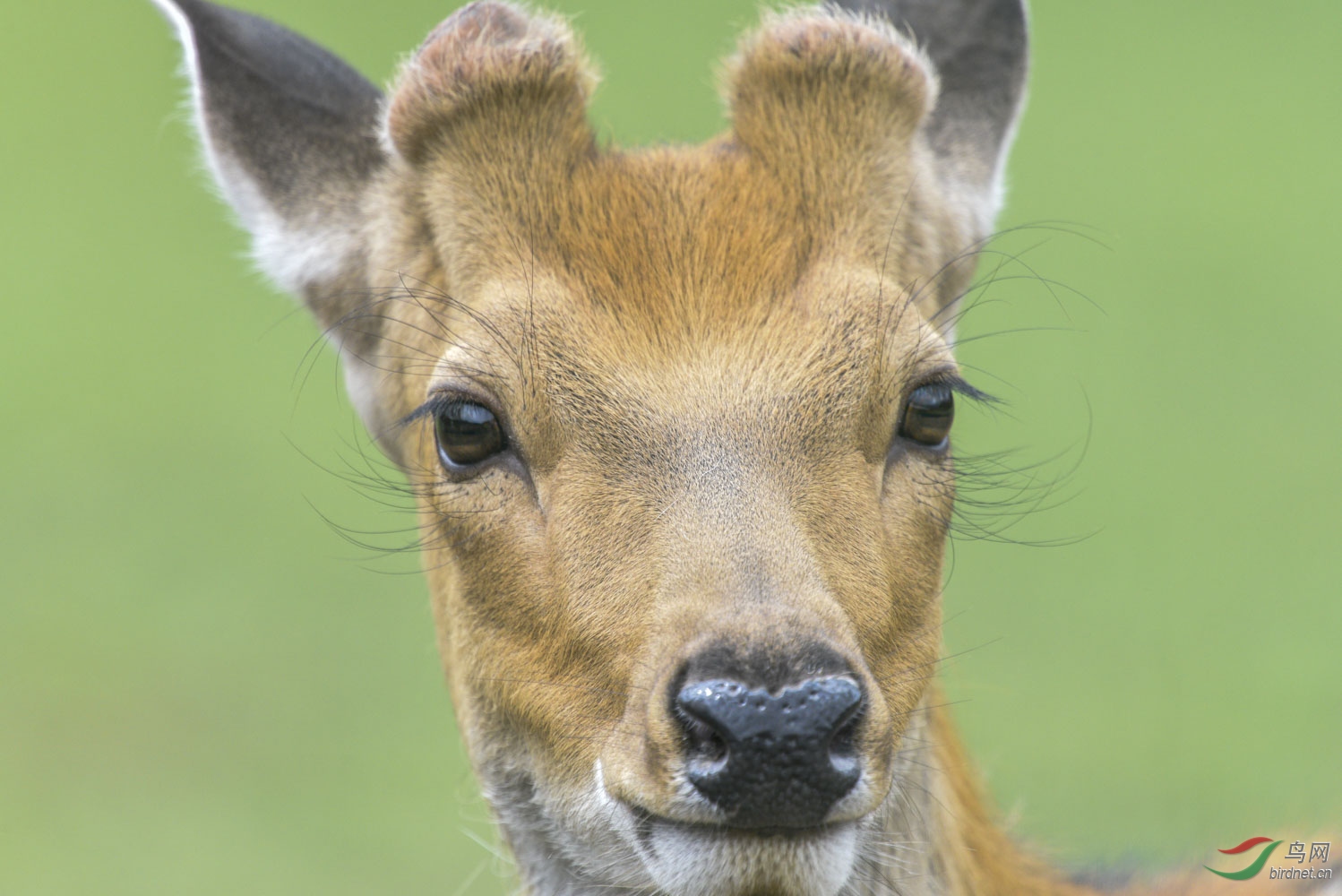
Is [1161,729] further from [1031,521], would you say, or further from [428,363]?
[428,363]

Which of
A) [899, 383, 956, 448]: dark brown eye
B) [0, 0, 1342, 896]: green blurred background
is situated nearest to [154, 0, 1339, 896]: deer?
[899, 383, 956, 448]: dark brown eye

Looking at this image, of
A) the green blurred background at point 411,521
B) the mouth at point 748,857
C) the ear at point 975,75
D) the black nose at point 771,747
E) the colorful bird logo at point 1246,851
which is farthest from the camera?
the green blurred background at point 411,521

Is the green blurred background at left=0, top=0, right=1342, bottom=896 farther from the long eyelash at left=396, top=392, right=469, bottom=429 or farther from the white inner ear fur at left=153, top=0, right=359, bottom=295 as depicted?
the long eyelash at left=396, top=392, right=469, bottom=429

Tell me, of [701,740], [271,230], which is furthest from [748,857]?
[271,230]

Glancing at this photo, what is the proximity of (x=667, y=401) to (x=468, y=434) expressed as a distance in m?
0.83

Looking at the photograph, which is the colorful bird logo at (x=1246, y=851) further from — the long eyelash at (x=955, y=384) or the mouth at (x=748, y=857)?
the mouth at (x=748, y=857)

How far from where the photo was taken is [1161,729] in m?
15.1

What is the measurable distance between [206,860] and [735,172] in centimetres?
995

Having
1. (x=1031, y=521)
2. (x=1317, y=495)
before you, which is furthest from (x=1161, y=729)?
(x=1317, y=495)

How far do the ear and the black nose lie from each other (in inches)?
128

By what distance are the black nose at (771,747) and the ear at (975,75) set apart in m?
3.25

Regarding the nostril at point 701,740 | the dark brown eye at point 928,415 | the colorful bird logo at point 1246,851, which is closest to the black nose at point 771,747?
the nostril at point 701,740

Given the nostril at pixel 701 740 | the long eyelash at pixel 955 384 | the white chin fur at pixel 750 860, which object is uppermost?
the long eyelash at pixel 955 384

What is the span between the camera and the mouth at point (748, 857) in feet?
16.3
